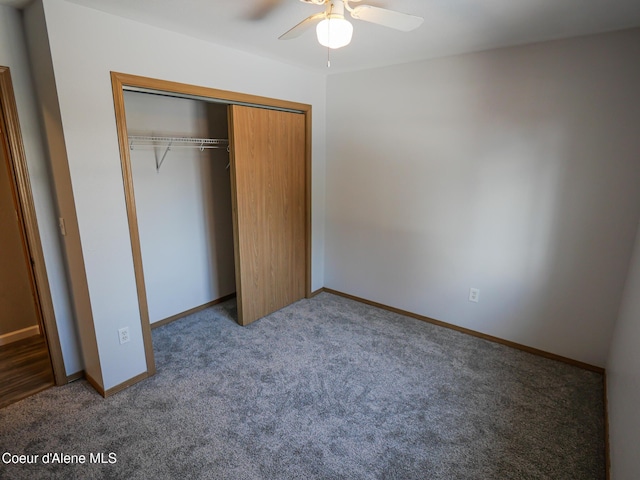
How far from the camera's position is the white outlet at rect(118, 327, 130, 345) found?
2.28 m

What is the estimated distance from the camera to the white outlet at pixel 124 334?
7.48 feet

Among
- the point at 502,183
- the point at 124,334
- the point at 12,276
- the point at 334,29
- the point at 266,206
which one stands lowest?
the point at 124,334

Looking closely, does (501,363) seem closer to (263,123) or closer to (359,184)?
(359,184)

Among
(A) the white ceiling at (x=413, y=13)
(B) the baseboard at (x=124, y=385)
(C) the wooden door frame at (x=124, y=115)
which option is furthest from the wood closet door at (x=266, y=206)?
(B) the baseboard at (x=124, y=385)

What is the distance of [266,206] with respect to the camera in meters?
3.21

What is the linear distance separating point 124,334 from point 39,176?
111 cm

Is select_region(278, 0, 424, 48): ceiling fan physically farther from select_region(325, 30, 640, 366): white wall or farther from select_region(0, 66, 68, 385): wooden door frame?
select_region(0, 66, 68, 385): wooden door frame

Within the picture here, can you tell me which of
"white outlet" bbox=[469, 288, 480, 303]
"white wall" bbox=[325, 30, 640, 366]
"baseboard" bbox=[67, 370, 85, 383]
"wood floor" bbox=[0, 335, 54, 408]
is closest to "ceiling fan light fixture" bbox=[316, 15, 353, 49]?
"white wall" bbox=[325, 30, 640, 366]

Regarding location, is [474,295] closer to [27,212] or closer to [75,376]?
[75,376]

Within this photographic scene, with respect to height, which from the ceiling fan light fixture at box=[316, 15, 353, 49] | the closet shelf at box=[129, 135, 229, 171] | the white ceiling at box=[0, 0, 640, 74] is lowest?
the closet shelf at box=[129, 135, 229, 171]

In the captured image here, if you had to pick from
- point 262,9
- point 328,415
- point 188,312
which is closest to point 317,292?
point 188,312

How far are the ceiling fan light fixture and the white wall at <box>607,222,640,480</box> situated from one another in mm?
1986

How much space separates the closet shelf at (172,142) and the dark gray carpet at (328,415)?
164 centimetres

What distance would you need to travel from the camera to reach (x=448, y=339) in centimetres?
301
